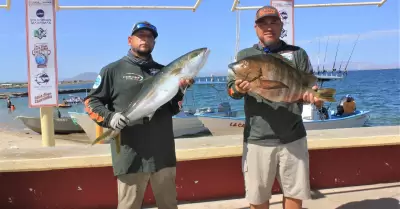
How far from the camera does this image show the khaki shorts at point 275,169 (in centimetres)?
285

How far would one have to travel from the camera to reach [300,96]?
2.56 metres

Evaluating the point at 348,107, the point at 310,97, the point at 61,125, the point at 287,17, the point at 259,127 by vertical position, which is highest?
the point at 287,17

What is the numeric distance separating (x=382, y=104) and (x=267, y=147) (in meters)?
36.4

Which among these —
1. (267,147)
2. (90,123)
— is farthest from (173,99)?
(90,123)

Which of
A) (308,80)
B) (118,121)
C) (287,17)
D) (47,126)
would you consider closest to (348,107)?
(287,17)

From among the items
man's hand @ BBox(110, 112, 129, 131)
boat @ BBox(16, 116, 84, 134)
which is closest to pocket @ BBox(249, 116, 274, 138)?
man's hand @ BBox(110, 112, 129, 131)

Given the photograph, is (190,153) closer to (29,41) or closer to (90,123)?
(29,41)

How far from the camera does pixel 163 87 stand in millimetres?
Result: 2549

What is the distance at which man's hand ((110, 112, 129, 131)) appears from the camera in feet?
8.22

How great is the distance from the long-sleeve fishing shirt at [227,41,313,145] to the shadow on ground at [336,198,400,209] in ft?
5.12

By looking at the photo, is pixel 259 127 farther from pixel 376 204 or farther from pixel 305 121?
pixel 305 121

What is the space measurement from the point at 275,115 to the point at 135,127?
106 cm

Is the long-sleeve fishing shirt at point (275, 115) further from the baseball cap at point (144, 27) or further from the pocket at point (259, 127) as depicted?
the baseball cap at point (144, 27)

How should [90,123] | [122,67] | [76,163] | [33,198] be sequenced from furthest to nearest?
[90,123] < [33,198] < [76,163] < [122,67]
